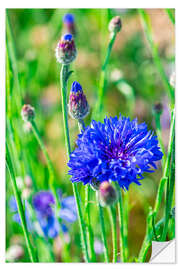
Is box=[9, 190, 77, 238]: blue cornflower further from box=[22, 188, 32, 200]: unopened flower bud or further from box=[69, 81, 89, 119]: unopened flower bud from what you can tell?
box=[69, 81, 89, 119]: unopened flower bud

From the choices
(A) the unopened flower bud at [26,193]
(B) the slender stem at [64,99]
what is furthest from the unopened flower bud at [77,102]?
(A) the unopened flower bud at [26,193]

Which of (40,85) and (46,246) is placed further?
(40,85)

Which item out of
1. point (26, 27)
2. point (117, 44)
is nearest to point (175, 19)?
point (117, 44)

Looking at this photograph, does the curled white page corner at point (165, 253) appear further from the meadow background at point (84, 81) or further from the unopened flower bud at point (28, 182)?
the unopened flower bud at point (28, 182)

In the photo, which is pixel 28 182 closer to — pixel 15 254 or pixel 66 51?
pixel 15 254
